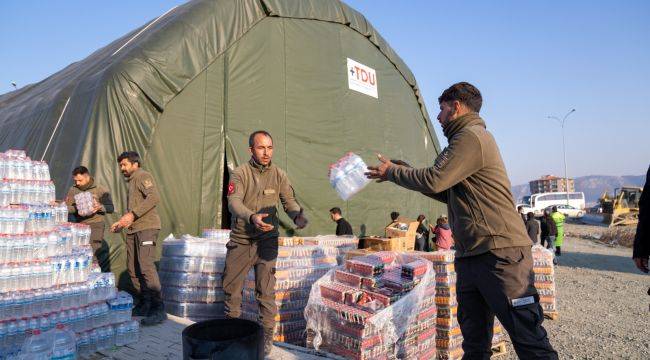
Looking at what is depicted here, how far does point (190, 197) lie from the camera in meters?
7.74

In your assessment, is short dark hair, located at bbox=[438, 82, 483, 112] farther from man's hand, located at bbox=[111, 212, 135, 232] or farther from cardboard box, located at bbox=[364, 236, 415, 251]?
cardboard box, located at bbox=[364, 236, 415, 251]

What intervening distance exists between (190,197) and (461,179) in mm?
6008

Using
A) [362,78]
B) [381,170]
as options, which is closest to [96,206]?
[381,170]

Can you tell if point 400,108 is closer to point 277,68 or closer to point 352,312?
point 277,68

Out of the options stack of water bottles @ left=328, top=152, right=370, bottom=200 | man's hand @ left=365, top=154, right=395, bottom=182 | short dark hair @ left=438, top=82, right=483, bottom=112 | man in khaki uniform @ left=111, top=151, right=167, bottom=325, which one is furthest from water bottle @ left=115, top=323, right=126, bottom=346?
short dark hair @ left=438, top=82, right=483, bottom=112

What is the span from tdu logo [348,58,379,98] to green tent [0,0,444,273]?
44 mm

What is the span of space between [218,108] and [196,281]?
12.5 ft

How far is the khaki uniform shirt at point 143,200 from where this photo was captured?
512 cm

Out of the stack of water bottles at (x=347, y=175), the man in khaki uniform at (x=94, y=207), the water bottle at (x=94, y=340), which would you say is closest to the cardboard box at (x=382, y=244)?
the stack of water bottles at (x=347, y=175)

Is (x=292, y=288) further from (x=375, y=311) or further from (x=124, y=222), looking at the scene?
(x=124, y=222)

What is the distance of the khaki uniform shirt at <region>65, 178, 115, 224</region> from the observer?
5.99 meters

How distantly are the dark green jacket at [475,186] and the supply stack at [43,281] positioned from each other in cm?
329

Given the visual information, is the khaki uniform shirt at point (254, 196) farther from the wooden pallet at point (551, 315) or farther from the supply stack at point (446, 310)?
the wooden pallet at point (551, 315)

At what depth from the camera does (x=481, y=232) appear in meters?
2.83
